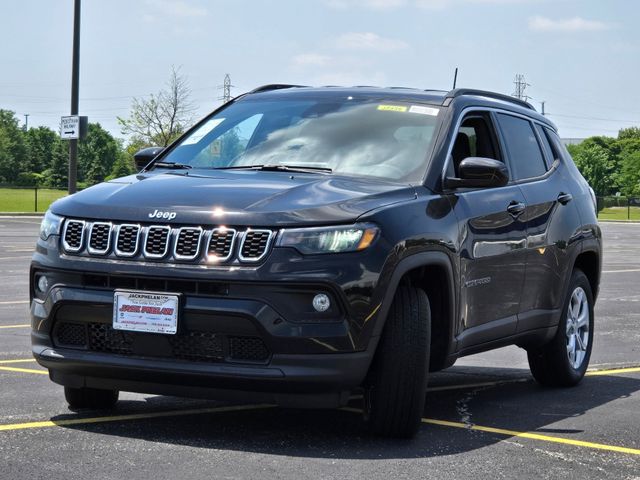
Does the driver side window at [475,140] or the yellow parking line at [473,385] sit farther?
the yellow parking line at [473,385]

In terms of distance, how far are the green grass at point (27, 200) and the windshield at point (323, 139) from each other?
48701 millimetres

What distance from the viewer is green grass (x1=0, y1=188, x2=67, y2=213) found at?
59719mm

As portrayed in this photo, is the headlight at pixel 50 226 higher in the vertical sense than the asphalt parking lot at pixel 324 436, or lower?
higher

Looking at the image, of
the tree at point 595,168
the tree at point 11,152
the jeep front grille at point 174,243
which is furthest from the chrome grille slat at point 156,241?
the tree at point 11,152

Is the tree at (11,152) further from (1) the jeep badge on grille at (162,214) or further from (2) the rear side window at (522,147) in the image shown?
(1) the jeep badge on grille at (162,214)

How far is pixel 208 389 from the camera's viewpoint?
5.67 meters

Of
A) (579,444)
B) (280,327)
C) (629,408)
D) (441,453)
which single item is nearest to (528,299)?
(629,408)

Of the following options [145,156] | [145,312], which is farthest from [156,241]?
[145,156]

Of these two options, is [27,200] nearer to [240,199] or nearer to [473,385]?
[473,385]

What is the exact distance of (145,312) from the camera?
5641 mm

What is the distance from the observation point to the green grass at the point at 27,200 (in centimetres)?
5972

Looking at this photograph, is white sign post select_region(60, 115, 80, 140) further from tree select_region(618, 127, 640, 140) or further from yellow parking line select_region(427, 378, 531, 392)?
tree select_region(618, 127, 640, 140)

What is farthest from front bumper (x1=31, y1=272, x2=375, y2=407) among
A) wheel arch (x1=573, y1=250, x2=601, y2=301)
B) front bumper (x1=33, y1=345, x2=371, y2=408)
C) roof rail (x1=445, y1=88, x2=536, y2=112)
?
wheel arch (x1=573, y1=250, x2=601, y2=301)

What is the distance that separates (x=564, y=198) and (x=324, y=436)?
3.04 meters
